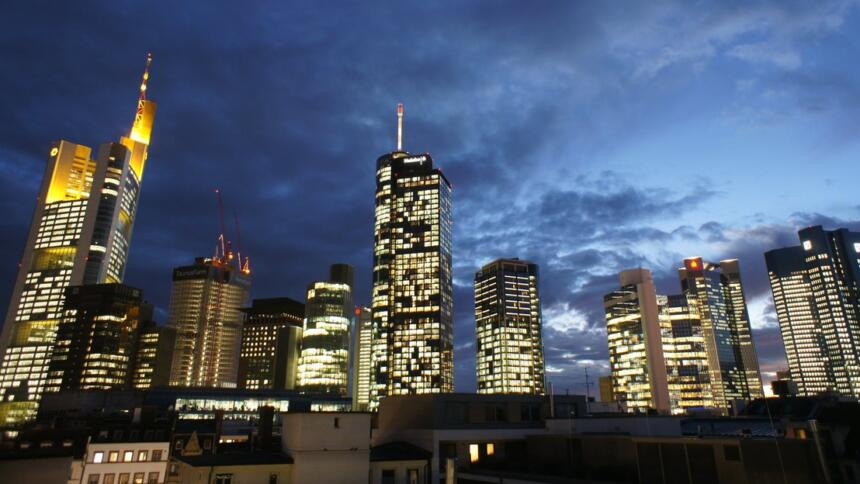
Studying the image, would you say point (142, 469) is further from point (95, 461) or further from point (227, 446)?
point (227, 446)

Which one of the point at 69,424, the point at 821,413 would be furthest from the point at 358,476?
the point at 69,424

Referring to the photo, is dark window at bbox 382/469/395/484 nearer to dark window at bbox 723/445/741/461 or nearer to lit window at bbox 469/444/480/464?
lit window at bbox 469/444/480/464

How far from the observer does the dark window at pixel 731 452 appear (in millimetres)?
36138

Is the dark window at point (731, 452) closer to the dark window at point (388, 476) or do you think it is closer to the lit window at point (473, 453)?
the lit window at point (473, 453)

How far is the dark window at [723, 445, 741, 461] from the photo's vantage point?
119 ft

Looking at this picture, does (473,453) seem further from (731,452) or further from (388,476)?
(731,452)

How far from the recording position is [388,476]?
2071 inches

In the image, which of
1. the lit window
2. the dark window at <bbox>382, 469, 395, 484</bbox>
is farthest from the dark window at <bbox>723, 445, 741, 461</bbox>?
the dark window at <bbox>382, 469, 395, 484</bbox>

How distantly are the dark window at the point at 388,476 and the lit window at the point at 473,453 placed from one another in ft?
31.2

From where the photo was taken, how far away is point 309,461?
4778 centimetres

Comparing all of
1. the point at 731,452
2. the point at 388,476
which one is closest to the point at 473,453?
the point at 388,476

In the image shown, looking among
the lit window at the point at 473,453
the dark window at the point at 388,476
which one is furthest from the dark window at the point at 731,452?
the dark window at the point at 388,476

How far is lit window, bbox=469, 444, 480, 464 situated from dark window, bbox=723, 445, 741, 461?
2765 cm

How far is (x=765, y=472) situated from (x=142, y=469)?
7994 centimetres
